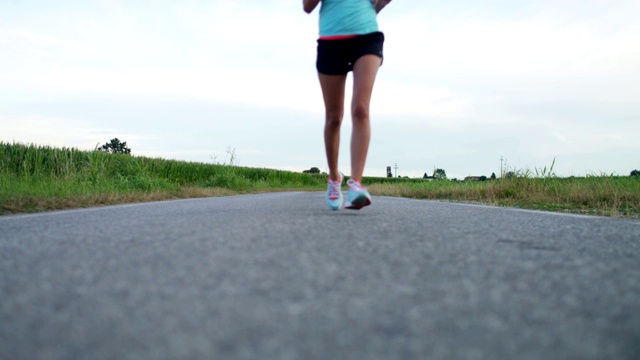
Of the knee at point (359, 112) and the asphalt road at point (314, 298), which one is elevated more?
the knee at point (359, 112)

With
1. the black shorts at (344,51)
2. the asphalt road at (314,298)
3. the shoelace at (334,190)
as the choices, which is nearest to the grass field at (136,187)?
the shoelace at (334,190)

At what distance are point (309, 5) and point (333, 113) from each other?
0.83m

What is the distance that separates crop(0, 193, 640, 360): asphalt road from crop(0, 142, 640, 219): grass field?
3651mm

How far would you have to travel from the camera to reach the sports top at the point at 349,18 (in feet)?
12.5

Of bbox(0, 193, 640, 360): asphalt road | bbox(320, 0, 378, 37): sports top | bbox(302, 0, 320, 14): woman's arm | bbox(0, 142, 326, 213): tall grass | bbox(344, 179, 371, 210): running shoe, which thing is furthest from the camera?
bbox(0, 142, 326, 213): tall grass

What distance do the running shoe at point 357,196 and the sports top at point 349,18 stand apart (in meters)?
1.09

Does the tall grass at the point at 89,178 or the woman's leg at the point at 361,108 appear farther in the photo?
the tall grass at the point at 89,178

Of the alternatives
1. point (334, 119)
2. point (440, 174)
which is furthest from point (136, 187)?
point (440, 174)

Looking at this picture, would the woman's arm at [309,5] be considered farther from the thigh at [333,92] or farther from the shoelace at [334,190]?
the shoelace at [334,190]

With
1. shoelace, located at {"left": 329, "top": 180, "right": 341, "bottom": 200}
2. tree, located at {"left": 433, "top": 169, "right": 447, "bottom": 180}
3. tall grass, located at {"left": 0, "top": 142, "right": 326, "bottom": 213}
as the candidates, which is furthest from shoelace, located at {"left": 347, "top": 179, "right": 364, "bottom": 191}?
tree, located at {"left": 433, "top": 169, "right": 447, "bottom": 180}

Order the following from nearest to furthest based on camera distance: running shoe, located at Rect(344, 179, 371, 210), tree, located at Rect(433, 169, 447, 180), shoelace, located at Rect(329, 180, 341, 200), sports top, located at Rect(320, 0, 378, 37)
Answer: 1. running shoe, located at Rect(344, 179, 371, 210)
2. sports top, located at Rect(320, 0, 378, 37)
3. shoelace, located at Rect(329, 180, 341, 200)
4. tree, located at Rect(433, 169, 447, 180)

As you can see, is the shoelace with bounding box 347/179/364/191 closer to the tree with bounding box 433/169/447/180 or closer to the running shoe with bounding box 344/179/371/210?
the running shoe with bounding box 344/179/371/210

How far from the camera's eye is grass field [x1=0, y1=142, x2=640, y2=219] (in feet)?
19.2

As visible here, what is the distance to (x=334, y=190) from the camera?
4.18 metres
